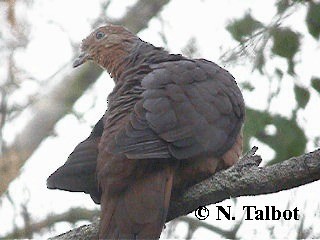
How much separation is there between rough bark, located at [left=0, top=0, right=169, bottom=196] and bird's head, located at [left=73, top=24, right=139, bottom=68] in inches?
36.7

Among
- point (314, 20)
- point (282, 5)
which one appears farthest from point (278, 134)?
point (282, 5)

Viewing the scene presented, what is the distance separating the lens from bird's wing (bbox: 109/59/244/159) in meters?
3.89

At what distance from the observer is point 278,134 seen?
5.09m

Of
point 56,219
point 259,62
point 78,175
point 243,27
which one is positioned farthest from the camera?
point 56,219

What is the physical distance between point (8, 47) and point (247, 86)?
5.76 ft

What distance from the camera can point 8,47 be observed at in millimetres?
5883

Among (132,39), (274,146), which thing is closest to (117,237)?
(274,146)

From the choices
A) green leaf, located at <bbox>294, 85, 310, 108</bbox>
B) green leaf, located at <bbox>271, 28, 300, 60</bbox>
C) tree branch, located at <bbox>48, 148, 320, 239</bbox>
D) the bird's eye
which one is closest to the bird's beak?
the bird's eye

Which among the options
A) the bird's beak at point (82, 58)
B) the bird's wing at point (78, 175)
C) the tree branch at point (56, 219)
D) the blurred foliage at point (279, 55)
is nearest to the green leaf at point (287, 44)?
the blurred foliage at point (279, 55)

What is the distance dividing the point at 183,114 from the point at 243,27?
4.65ft

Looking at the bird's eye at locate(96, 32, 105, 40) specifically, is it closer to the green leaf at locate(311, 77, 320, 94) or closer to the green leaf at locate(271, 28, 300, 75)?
the green leaf at locate(271, 28, 300, 75)

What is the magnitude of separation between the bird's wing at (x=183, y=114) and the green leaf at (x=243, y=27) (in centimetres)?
74

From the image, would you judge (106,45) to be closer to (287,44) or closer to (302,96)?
(287,44)

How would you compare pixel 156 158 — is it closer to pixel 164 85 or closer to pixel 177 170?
pixel 177 170
